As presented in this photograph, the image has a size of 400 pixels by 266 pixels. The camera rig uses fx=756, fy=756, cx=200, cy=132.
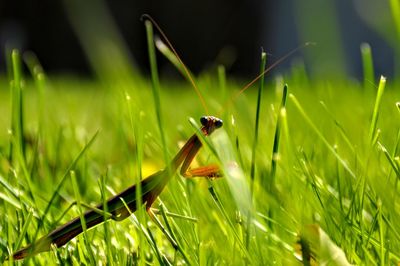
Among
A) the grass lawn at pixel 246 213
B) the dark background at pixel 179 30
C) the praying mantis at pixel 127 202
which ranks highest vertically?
the dark background at pixel 179 30

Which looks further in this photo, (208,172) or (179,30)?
(179,30)

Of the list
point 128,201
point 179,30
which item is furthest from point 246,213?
point 179,30

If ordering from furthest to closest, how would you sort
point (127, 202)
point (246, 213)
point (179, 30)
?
point (179, 30) → point (127, 202) → point (246, 213)

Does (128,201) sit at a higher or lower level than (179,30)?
lower

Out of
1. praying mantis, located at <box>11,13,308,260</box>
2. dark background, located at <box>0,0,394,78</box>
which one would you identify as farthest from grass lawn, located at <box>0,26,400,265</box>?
dark background, located at <box>0,0,394,78</box>

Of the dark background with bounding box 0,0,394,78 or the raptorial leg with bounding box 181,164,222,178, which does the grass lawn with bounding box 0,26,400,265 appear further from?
the dark background with bounding box 0,0,394,78

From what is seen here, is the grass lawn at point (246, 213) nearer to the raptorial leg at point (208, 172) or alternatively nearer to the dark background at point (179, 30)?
the raptorial leg at point (208, 172)

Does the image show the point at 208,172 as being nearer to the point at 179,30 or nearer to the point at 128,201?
the point at 128,201

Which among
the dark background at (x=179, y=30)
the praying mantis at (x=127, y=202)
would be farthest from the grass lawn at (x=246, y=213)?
the dark background at (x=179, y=30)

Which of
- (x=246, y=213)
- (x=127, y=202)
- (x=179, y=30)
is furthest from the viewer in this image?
(x=179, y=30)
